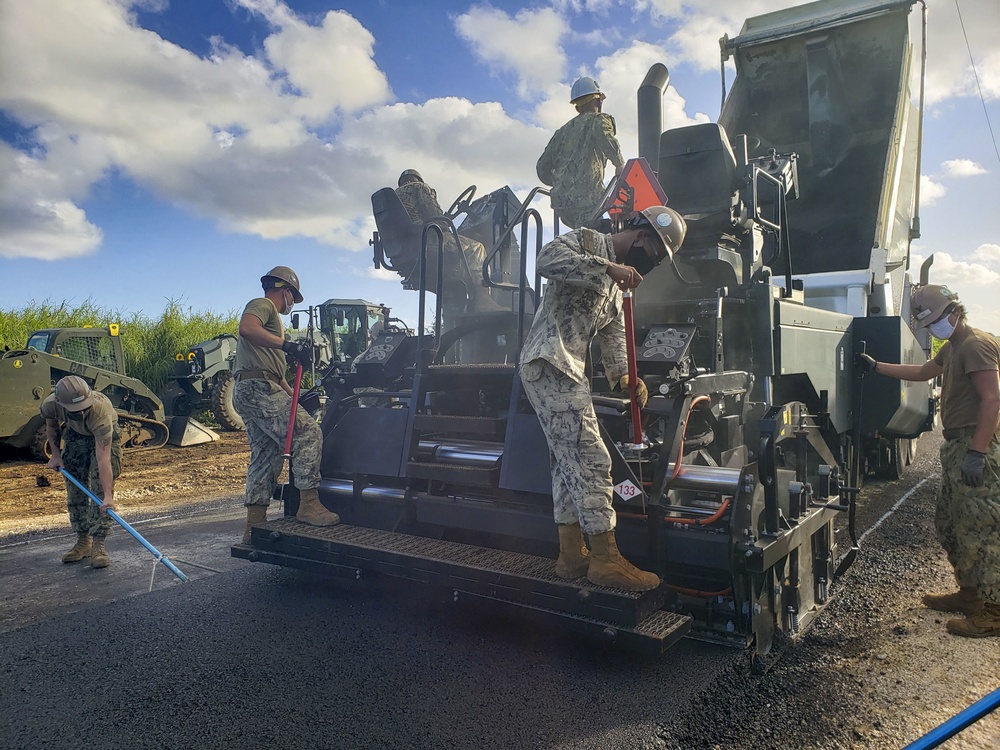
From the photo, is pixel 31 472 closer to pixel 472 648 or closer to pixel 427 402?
pixel 427 402

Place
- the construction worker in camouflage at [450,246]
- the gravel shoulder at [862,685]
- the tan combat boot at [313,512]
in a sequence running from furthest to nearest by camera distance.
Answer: the construction worker in camouflage at [450,246]
the tan combat boot at [313,512]
the gravel shoulder at [862,685]

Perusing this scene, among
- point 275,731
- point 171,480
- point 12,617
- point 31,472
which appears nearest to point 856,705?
point 275,731

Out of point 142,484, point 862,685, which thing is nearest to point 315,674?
point 862,685

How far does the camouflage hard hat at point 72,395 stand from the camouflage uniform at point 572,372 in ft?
13.2

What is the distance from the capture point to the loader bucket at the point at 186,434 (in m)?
14.0

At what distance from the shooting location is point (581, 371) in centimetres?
353

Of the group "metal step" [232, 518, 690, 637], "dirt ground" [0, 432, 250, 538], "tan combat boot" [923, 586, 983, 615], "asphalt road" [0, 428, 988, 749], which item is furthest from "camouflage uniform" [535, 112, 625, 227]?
"dirt ground" [0, 432, 250, 538]

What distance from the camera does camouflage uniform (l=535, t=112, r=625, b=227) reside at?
5.48m

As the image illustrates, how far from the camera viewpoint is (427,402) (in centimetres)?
478

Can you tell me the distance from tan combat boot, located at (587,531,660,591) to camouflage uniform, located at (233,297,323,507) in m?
2.22

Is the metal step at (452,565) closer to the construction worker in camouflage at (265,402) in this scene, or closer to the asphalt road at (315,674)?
the asphalt road at (315,674)

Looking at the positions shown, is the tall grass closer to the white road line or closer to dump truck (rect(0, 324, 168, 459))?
dump truck (rect(0, 324, 168, 459))

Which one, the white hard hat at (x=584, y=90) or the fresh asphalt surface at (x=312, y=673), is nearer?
the fresh asphalt surface at (x=312, y=673)

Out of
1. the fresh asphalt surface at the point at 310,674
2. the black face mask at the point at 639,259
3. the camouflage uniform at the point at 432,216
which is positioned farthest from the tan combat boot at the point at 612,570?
the camouflage uniform at the point at 432,216
